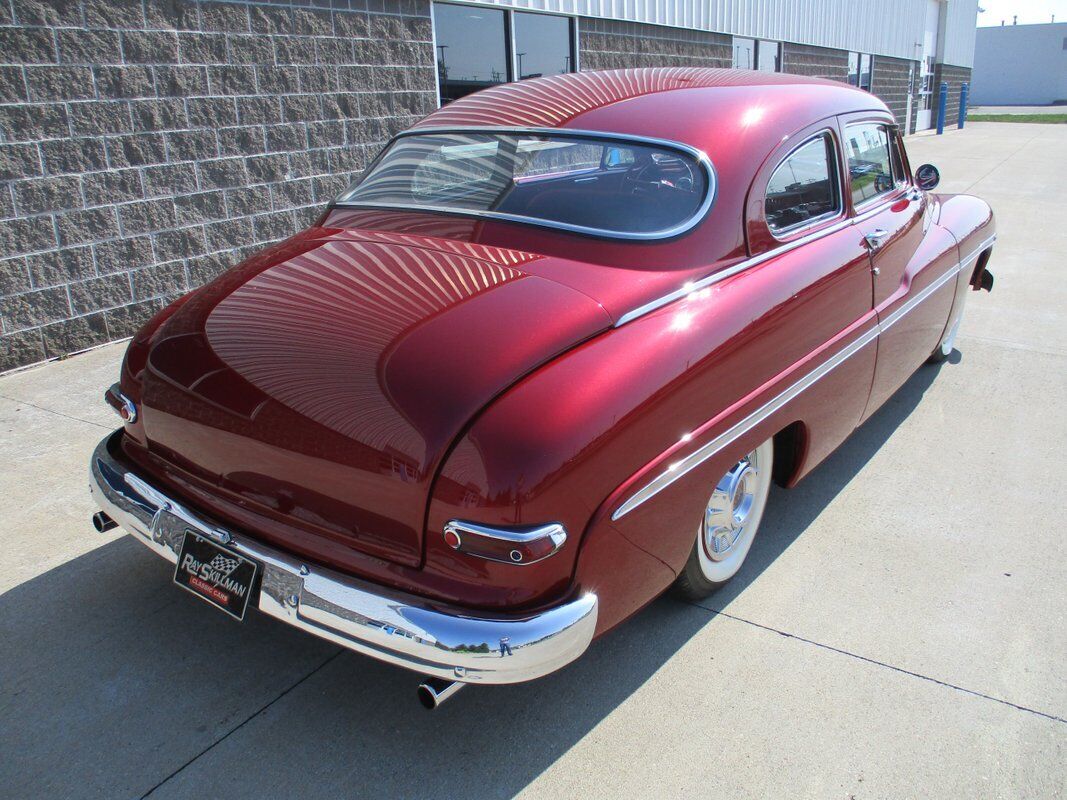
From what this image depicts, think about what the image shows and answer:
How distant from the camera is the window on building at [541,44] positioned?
8.55 meters

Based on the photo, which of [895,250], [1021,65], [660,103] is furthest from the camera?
[1021,65]

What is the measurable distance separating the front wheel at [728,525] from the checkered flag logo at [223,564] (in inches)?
52.3

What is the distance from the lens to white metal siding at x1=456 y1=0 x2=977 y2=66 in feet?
32.0

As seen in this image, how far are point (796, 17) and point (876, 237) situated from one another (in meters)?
13.8

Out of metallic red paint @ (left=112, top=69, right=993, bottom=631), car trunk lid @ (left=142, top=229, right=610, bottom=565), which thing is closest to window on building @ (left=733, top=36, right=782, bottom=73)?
metallic red paint @ (left=112, top=69, right=993, bottom=631)

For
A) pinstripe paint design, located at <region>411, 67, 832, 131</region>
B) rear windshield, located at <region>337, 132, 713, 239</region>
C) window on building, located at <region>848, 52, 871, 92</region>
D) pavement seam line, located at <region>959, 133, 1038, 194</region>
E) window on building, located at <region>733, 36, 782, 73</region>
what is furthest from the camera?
window on building, located at <region>848, 52, 871, 92</region>

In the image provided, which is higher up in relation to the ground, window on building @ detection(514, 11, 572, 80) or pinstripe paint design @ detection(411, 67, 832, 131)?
window on building @ detection(514, 11, 572, 80)

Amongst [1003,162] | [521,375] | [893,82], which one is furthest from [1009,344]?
[893,82]

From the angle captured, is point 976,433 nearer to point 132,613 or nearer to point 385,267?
point 385,267

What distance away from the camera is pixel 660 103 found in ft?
10.5

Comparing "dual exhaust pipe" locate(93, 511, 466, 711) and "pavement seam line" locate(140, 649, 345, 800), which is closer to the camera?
"dual exhaust pipe" locate(93, 511, 466, 711)

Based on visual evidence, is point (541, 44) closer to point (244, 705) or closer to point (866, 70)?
point (244, 705)

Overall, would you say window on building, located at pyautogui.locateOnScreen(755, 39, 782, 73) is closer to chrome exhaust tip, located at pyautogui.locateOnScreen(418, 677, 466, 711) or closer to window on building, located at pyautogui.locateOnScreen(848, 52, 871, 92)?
window on building, located at pyautogui.locateOnScreen(848, 52, 871, 92)

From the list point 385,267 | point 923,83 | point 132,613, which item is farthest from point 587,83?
point 923,83
